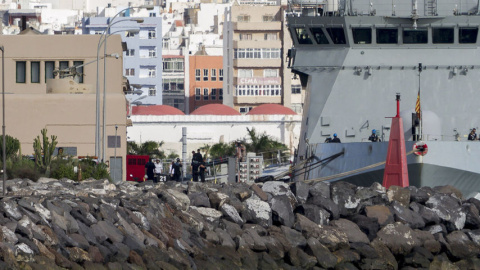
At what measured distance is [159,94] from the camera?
13388cm

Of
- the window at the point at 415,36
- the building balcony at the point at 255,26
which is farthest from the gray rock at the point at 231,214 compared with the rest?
the building balcony at the point at 255,26

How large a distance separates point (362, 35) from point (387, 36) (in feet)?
2.45

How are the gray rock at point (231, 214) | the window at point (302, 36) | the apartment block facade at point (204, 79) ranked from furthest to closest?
the apartment block facade at point (204, 79) → the window at point (302, 36) → the gray rock at point (231, 214)

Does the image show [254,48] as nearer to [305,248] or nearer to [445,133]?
[445,133]

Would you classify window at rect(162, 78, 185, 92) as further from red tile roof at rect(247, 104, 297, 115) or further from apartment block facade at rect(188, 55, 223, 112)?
red tile roof at rect(247, 104, 297, 115)

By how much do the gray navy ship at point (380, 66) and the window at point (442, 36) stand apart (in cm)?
3

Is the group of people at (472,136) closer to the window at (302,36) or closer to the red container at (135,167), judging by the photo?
the window at (302,36)

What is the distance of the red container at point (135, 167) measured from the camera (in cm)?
5588

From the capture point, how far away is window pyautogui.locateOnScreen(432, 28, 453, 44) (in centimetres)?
3766

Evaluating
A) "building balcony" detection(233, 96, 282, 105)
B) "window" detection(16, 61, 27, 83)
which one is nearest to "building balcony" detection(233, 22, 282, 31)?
"building balcony" detection(233, 96, 282, 105)

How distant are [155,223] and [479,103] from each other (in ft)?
50.5

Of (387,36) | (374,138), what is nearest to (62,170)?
(374,138)

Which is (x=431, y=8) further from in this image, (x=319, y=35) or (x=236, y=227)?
(x=236, y=227)

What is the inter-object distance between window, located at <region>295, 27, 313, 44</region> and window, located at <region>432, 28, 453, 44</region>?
147 inches
